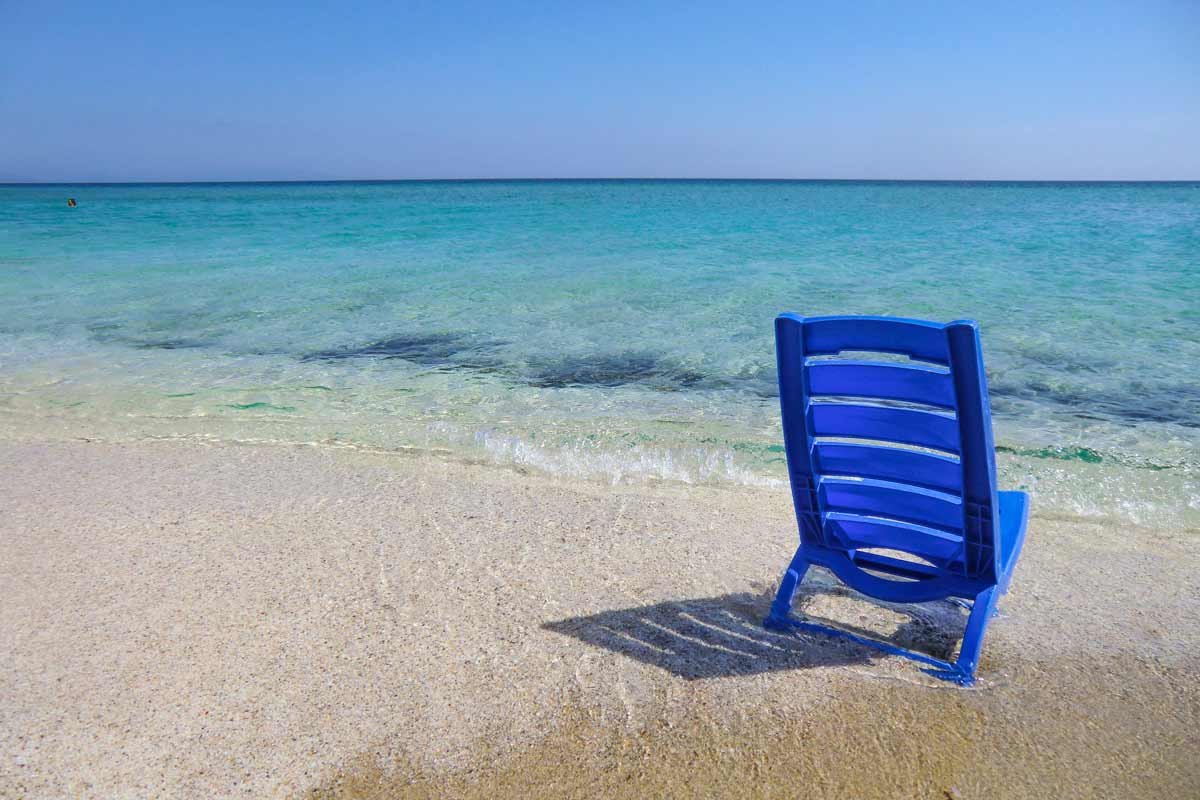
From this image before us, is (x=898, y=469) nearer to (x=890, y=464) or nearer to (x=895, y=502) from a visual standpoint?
(x=890, y=464)

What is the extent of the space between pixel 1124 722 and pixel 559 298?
33.0 ft

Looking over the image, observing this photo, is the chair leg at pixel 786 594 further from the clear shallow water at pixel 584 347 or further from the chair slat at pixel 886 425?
the clear shallow water at pixel 584 347

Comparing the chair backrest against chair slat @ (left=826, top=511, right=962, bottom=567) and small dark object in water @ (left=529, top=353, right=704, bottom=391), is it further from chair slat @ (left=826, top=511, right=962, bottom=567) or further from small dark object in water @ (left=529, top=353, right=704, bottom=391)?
small dark object in water @ (left=529, top=353, right=704, bottom=391)

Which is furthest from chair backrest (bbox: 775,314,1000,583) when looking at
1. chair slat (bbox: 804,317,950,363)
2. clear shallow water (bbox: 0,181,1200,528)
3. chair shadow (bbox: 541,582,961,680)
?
clear shallow water (bbox: 0,181,1200,528)

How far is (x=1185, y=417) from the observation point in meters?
5.93

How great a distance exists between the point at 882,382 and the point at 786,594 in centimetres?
93

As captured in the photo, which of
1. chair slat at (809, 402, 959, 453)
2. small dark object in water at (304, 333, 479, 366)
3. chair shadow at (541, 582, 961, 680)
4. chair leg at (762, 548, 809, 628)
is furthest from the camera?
small dark object in water at (304, 333, 479, 366)

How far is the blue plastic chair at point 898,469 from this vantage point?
2288 mm

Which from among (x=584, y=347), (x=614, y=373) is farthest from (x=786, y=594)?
(x=584, y=347)

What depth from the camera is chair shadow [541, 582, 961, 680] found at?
2707mm

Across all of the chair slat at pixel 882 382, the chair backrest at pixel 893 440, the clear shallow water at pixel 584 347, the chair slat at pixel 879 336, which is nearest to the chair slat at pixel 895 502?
the chair backrest at pixel 893 440

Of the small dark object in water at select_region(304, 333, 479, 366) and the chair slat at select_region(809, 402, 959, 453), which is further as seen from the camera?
the small dark object in water at select_region(304, 333, 479, 366)

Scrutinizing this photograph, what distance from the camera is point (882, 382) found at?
244cm

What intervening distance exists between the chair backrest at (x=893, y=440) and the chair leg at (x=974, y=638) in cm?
7
